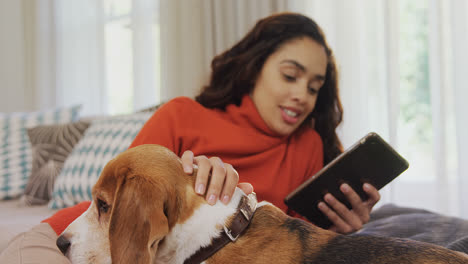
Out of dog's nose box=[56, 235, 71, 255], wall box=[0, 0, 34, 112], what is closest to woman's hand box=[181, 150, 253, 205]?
dog's nose box=[56, 235, 71, 255]

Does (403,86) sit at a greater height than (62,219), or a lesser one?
greater

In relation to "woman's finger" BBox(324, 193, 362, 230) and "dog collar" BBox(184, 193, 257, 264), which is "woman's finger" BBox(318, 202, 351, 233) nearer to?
"woman's finger" BBox(324, 193, 362, 230)

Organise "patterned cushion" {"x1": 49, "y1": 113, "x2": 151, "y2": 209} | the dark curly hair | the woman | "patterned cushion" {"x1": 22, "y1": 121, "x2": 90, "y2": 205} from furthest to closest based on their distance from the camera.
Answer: "patterned cushion" {"x1": 22, "y1": 121, "x2": 90, "y2": 205} < "patterned cushion" {"x1": 49, "y1": 113, "x2": 151, "y2": 209} < the dark curly hair < the woman

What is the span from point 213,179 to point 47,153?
1.58m

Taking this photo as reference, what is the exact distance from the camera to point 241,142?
4.77ft

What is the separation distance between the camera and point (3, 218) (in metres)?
1.73

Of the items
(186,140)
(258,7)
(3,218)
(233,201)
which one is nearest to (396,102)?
(258,7)

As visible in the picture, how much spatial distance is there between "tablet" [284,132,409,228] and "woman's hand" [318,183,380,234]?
0.05 feet

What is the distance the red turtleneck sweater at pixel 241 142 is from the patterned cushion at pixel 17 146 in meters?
1.30

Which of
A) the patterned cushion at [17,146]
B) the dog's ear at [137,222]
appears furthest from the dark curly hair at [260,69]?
the patterned cushion at [17,146]

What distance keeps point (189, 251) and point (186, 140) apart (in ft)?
1.90

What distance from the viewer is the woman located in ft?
4.49

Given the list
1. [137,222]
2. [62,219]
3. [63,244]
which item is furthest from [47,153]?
[137,222]

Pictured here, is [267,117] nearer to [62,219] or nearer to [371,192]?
[371,192]
